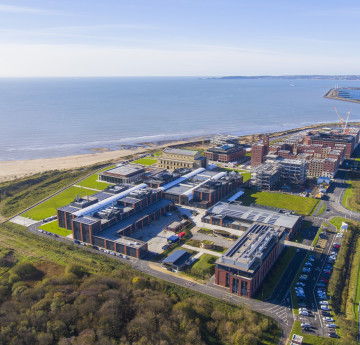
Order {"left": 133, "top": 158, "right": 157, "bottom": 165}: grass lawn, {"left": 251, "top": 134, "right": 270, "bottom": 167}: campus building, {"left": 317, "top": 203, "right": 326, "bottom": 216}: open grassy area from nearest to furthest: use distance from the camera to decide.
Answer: {"left": 317, "top": 203, "right": 326, "bottom": 216}: open grassy area, {"left": 251, "top": 134, "right": 270, "bottom": 167}: campus building, {"left": 133, "top": 158, "right": 157, "bottom": 165}: grass lawn

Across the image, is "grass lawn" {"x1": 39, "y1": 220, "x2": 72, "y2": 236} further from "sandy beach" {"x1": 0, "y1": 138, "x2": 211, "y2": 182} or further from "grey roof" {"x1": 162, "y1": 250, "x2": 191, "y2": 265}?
"sandy beach" {"x1": 0, "y1": 138, "x2": 211, "y2": 182}

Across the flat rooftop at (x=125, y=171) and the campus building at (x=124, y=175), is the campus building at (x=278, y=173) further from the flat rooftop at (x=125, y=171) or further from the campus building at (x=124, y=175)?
the flat rooftop at (x=125, y=171)

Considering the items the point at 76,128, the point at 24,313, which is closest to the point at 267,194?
the point at 24,313

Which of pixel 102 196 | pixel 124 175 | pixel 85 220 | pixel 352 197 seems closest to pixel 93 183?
pixel 124 175

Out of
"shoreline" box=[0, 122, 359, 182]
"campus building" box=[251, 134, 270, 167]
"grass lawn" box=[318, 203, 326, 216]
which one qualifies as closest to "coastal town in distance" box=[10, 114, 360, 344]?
"grass lawn" box=[318, 203, 326, 216]

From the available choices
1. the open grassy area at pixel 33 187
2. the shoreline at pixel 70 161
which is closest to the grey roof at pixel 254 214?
the open grassy area at pixel 33 187

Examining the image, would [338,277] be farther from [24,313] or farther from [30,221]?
[30,221]
